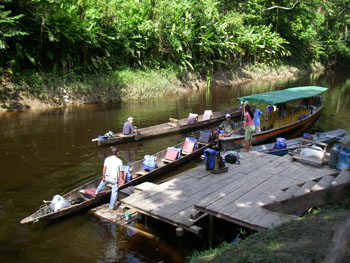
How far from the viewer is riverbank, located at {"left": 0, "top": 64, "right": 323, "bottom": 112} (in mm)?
20781

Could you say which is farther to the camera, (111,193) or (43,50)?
(43,50)

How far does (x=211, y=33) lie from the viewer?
32.8 m

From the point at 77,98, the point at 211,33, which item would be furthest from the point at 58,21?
the point at 211,33

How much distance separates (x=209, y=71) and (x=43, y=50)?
18605mm

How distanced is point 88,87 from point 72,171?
12956 millimetres

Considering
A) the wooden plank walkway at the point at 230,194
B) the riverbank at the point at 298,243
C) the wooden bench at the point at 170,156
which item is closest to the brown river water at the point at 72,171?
the wooden plank walkway at the point at 230,194

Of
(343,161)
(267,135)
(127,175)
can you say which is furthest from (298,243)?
A: (267,135)

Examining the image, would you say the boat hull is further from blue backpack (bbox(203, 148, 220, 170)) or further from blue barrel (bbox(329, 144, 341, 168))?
blue barrel (bbox(329, 144, 341, 168))

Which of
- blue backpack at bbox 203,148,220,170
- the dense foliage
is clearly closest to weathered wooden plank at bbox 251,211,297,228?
blue backpack at bbox 203,148,220,170

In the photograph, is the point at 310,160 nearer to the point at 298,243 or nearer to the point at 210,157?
the point at 210,157

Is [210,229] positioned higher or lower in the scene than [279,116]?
lower

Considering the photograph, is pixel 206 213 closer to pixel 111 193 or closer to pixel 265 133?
pixel 111 193

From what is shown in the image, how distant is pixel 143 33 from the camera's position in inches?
1069

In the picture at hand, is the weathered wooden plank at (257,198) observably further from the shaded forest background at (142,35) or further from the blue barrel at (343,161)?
the shaded forest background at (142,35)
